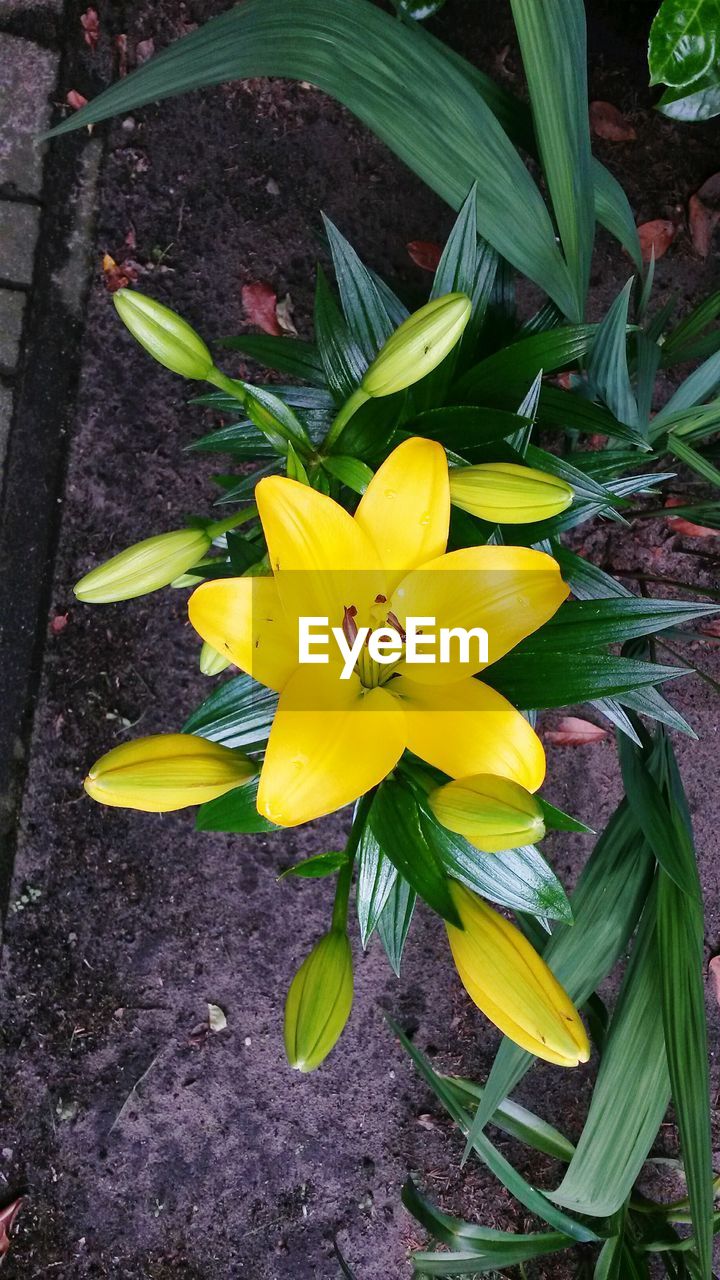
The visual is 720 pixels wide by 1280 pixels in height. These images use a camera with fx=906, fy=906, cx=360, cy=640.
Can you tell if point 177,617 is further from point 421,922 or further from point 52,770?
point 421,922

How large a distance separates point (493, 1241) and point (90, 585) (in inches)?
42.7

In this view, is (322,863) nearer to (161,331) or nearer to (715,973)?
(161,331)

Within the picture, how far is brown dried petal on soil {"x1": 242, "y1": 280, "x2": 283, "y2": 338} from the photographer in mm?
1542

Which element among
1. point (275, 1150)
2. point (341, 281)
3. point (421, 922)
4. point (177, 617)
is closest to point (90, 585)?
point (341, 281)

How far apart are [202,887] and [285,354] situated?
2.95 feet

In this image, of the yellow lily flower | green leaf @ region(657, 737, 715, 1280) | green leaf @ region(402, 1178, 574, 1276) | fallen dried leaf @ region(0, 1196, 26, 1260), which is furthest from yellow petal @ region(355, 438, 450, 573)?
fallen dried leaf @ region(0, 1196, 26, 1260)

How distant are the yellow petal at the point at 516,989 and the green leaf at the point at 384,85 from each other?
28.2 inches

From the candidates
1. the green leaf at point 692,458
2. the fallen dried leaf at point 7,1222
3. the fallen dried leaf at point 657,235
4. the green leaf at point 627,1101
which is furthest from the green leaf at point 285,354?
the fallen dried leaf at point 7,1222

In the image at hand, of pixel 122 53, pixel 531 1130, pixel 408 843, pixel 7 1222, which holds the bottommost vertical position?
pixel 7 1222

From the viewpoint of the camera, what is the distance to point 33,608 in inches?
62.6

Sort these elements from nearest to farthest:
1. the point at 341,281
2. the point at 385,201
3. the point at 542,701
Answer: the point at 542,701, the point at 341,281, the point at 385,201

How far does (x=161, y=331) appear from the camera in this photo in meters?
0.80

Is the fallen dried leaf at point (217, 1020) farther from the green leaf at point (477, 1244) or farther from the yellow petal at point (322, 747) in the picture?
the yellow petal at point (322, 747)

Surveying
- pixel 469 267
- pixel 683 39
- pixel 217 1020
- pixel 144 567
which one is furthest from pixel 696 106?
pixel 217 1020
